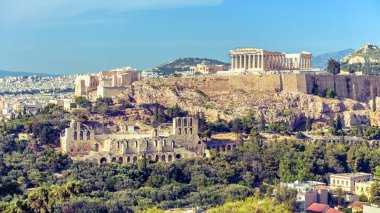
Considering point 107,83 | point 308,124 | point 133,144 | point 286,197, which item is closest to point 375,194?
point 286,197

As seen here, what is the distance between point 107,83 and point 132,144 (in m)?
12.5

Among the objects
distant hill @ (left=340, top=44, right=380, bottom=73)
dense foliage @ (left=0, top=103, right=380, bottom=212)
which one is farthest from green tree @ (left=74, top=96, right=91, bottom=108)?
distant hill @ (left=340, top=44, right=380, bottom=73)

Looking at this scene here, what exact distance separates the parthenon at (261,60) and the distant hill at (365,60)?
13.0m

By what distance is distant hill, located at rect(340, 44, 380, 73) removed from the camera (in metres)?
86.7

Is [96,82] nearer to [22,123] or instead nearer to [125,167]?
[22,123]

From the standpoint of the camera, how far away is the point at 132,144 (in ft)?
165

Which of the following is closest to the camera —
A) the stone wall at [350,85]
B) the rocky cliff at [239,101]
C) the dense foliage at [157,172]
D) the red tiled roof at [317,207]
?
the dense foliage at [157,172]

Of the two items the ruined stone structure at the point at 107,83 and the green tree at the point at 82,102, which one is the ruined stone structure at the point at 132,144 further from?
the ruined stone structure at the point at 107,83

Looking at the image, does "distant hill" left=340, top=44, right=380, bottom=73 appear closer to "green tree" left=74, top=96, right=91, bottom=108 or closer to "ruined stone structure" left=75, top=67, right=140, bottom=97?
"ruined stone structure" left=75, top=67, right=140, bottom=97

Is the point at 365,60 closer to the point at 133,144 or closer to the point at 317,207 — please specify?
the point at 133,144

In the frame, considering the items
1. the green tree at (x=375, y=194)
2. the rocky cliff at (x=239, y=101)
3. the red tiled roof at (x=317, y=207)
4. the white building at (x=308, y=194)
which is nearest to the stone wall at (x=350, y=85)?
the rocky cliff at (x=239, y=101)

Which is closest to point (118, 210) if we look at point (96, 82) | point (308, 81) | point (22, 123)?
point (22, 123)

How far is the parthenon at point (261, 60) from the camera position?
69.4 meters

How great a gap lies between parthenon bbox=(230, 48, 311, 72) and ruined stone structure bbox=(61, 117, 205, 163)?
57.3ft
